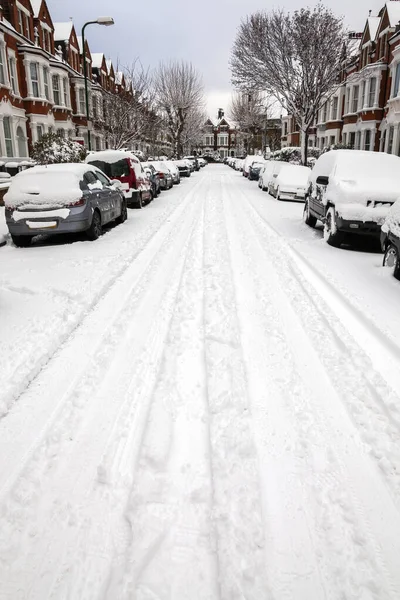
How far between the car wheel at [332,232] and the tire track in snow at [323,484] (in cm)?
487

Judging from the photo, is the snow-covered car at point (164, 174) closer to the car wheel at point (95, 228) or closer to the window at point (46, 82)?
the window at point (46, 82)

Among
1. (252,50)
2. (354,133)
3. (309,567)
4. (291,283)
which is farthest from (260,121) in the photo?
(309,567)

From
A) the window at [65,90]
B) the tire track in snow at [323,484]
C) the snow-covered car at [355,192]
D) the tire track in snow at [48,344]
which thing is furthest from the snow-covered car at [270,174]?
the window at [65,90]

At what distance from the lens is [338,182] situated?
9422 mm

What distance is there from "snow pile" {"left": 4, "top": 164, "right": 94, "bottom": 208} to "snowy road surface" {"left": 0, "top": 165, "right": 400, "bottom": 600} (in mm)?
3231

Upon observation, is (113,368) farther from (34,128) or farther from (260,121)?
(260,121)

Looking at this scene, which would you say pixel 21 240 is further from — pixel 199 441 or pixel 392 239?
pixel 199 441

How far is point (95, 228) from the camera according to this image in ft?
32.2

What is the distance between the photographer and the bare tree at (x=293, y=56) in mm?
24094

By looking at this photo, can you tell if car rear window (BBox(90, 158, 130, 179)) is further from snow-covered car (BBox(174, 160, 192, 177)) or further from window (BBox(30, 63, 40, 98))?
snow-covered car (BBox(174, 160, 192, 177))

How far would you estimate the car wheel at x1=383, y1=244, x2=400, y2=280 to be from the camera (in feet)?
22.6

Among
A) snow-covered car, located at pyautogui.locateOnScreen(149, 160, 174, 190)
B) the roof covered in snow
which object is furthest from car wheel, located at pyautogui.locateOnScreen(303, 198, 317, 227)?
the roof covered in snow

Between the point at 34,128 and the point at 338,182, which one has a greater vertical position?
the point at 34,128

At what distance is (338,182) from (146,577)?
29.1ft
